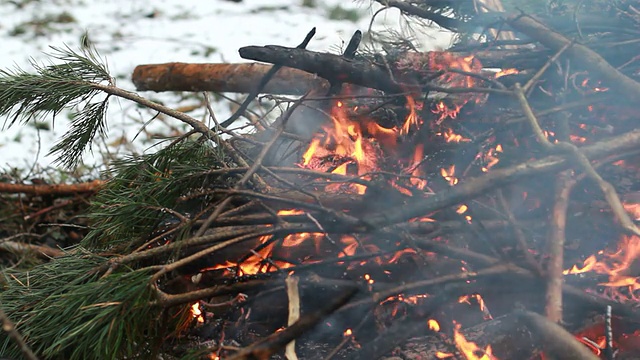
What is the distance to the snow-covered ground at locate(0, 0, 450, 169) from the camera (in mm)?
5113

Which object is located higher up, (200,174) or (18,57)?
(200,174)

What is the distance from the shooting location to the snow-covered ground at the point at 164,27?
5113 mm

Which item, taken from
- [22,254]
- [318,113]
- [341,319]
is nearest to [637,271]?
[341,319]

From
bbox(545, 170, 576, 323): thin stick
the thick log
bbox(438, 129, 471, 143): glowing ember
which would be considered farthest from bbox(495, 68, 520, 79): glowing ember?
the thick log

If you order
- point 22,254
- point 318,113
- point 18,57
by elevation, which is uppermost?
point 318,113

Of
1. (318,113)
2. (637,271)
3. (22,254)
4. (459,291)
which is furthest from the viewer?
(22,254)

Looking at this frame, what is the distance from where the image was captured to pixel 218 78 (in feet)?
11.1

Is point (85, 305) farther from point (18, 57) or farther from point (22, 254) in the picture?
point (18, 57)

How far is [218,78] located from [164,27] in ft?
8.35

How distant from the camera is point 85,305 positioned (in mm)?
1522

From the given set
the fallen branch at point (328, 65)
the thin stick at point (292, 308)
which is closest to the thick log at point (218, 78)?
the fallen branch at point (328, 65)

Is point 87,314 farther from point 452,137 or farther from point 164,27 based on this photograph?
point 164,27

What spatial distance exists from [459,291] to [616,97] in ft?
3.07

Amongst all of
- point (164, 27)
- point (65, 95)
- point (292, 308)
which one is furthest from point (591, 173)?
point (164, 27)
